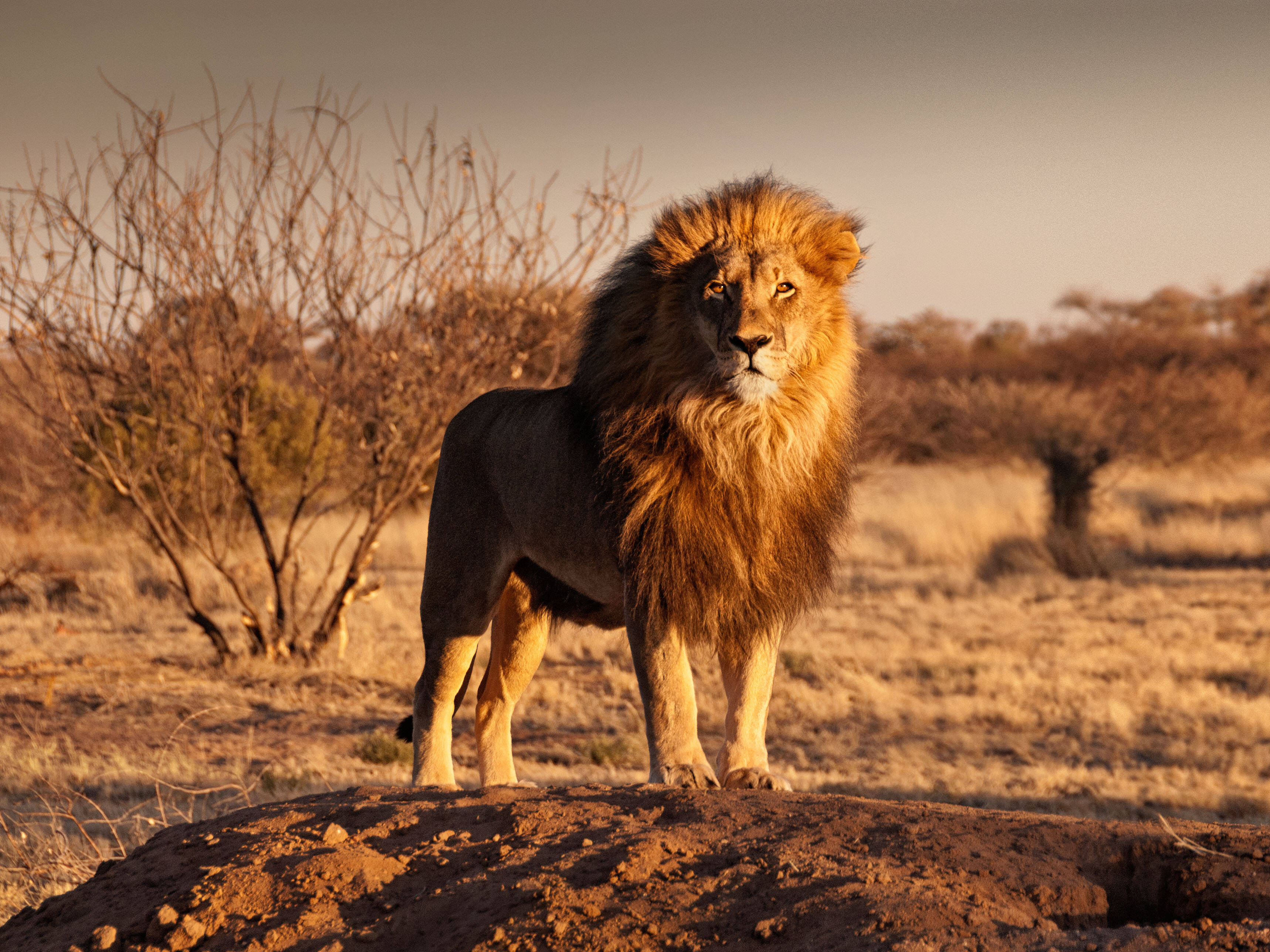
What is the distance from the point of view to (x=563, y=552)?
438 centimetres

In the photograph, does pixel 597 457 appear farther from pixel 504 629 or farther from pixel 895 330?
pixel 895 330

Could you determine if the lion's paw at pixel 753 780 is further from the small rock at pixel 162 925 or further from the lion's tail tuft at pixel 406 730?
the lion's tail tuft at pixel 406 730

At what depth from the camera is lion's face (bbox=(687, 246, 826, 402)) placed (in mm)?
3758

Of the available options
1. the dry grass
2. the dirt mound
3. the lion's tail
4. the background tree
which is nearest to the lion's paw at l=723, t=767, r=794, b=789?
the dirt mound

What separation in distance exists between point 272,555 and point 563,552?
6540 mm

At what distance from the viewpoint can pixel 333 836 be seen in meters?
3.11

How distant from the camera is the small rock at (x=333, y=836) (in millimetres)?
3100

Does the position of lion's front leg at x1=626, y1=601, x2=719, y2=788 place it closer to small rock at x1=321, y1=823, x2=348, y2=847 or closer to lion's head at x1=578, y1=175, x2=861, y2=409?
lion's head at x1=578, y1=175, x2=861, y2=409

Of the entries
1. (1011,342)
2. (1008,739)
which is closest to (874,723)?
(1008,739)

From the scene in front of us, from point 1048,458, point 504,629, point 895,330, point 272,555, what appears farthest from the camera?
point 895,330

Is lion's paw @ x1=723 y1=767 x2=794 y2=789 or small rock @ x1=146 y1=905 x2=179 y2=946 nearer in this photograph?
small rock @ x1=146 y1=905 x2=179 y2=946

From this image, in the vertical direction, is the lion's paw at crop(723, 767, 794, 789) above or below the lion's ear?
below

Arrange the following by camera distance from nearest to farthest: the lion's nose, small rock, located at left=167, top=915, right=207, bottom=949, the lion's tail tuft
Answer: small rock, located at left=167, top=915, right=207, bottom=949 → the lion's nose → the lion's tail tuft

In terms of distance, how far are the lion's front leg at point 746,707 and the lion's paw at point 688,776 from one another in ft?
0.64
